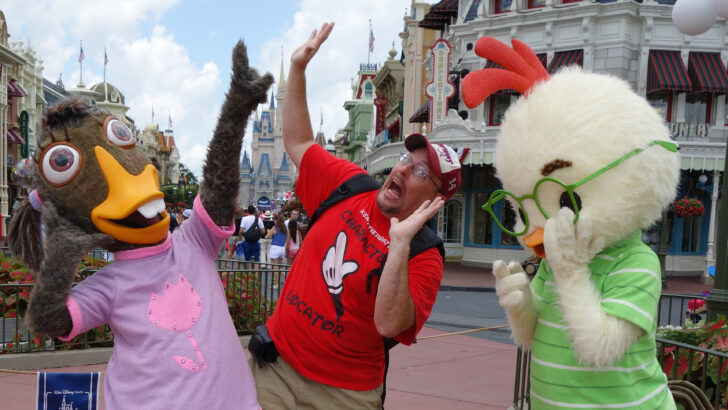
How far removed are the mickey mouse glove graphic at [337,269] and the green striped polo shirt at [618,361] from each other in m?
0.82

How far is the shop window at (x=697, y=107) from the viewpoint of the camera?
18031 mm

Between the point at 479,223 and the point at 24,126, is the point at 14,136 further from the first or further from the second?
the point at 479,223

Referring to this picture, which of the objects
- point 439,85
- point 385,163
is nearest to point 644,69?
point 439,85

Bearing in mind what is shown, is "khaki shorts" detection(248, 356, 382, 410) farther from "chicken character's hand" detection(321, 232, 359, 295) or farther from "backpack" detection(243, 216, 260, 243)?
"backpack" detection(243, 216, 260, 243)

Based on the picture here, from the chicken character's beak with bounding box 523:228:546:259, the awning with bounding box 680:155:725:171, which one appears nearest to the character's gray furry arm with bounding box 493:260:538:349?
the chicken character's beak with bounding box 523:228:546:259

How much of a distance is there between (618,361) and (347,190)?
4.44 feet

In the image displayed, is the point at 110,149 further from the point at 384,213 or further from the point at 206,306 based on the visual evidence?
the point at 384,213

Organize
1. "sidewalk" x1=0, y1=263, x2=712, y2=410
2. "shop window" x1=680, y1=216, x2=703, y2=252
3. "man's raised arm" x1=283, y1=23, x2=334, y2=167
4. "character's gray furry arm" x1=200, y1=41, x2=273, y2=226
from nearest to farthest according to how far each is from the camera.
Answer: "character's gray furry arm" x1=200, y1=41, x2=273, y2=226 < "man's raised arm" x1=283, y1=23, x2=334, y2=167 < "sidewalk" x1=0, y1=263, x2=712, y2=410 < "shop window" x1=680, y1=216, x2=703, y2=252

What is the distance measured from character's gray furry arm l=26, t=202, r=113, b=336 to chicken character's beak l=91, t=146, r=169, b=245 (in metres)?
0.07

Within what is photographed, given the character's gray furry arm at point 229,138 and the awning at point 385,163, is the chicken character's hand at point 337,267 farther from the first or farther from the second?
the awning at point 385,163

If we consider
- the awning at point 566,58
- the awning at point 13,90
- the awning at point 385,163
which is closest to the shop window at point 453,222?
the awning at point 385,163

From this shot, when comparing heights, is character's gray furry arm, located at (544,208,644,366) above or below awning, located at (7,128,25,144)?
below

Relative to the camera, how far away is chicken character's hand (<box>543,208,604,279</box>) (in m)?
2.10

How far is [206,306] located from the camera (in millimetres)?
2311
